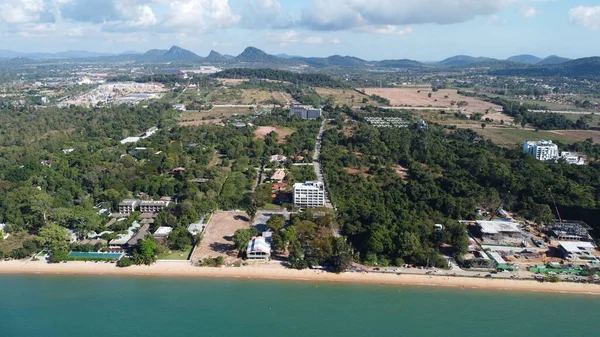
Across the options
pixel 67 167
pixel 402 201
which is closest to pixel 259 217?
pixel 402 201

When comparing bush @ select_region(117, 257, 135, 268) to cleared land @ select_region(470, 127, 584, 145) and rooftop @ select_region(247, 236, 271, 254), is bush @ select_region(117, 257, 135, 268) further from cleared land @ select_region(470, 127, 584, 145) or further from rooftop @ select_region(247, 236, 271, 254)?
cleared land @ select_region(470, 127, 584, 145)

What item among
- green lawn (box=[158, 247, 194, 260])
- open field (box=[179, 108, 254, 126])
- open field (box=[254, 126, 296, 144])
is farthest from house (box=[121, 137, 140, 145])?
green lawn (box=[158, 247, 194, 260])

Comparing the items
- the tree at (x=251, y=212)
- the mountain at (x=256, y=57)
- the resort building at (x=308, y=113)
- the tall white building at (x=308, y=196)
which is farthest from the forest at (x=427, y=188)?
the mountain at (x=256, y=57)

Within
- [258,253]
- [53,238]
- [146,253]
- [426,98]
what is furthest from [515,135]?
[53,238]

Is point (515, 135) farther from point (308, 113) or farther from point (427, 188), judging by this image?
point (427, 188)

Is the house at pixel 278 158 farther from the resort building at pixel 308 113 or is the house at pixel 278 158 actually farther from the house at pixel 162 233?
the resort building at pixel 308 113

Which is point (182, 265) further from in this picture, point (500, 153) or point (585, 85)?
point (585, 85)

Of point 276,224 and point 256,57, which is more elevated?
point 256,57
